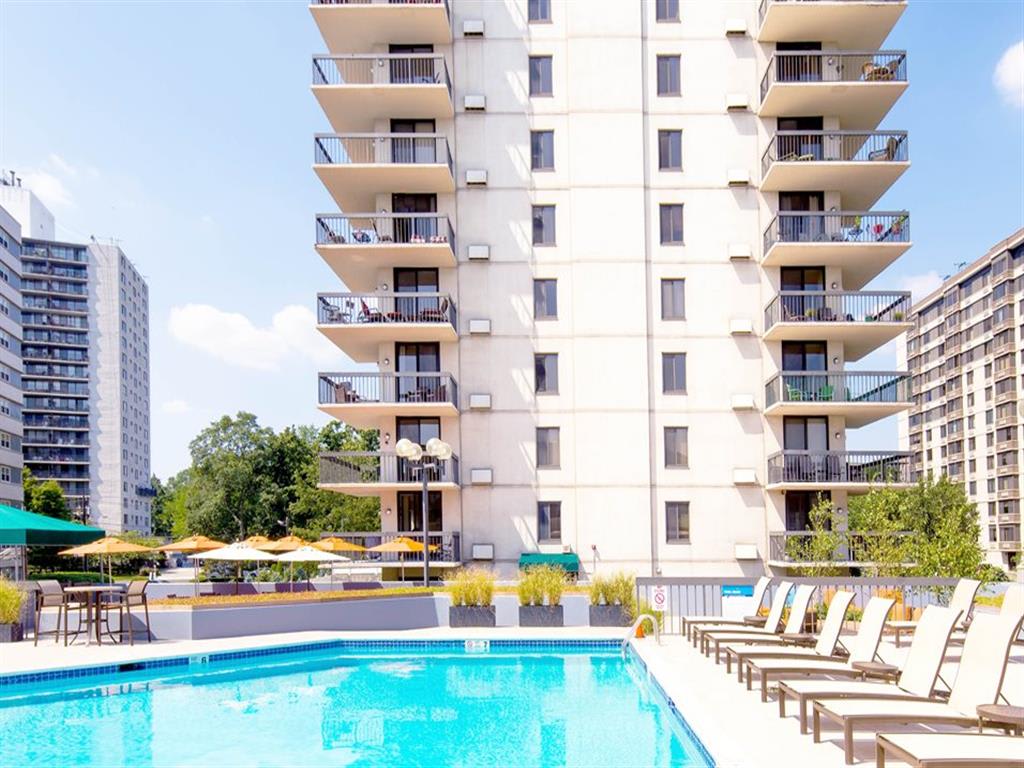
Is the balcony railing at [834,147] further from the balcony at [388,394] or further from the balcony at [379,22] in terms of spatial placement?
the balcony at [388,394]

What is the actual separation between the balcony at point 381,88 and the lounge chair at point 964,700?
23568 millimetres

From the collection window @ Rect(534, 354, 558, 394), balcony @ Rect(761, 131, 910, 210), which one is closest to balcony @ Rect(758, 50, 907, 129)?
balcony @ Rect(761, 131, 910, 210)

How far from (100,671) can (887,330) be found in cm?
2315

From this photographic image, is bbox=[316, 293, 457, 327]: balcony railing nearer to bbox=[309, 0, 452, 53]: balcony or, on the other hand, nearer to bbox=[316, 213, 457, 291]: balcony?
bbox=[316, 213, 457, 291]: balcony

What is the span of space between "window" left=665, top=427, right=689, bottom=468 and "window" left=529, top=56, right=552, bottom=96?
1133 centimetres

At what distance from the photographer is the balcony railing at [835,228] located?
2809cm

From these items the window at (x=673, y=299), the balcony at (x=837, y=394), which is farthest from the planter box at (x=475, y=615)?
the window at (x=673, y=299)

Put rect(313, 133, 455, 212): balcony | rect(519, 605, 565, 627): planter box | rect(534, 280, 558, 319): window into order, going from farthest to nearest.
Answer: rect(534, 280, 558, 319): window
rect(313, 133, 455, 212): balcony
rect(519, 605, 565, 627): planter box

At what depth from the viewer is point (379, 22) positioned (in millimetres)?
28578

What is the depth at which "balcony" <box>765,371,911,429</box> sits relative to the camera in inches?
1089

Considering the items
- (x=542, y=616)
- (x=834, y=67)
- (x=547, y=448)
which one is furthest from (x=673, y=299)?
(x=542, y=616)

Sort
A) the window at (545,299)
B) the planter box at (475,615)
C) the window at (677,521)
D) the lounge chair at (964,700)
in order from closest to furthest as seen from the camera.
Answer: the lounge chair at (964,700)
the planter box at (475,615)
the window at (677,521)
the window at (545,299)

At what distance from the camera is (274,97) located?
95.3ft

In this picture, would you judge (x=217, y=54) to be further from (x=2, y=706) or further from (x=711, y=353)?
(x=2, y=706)
